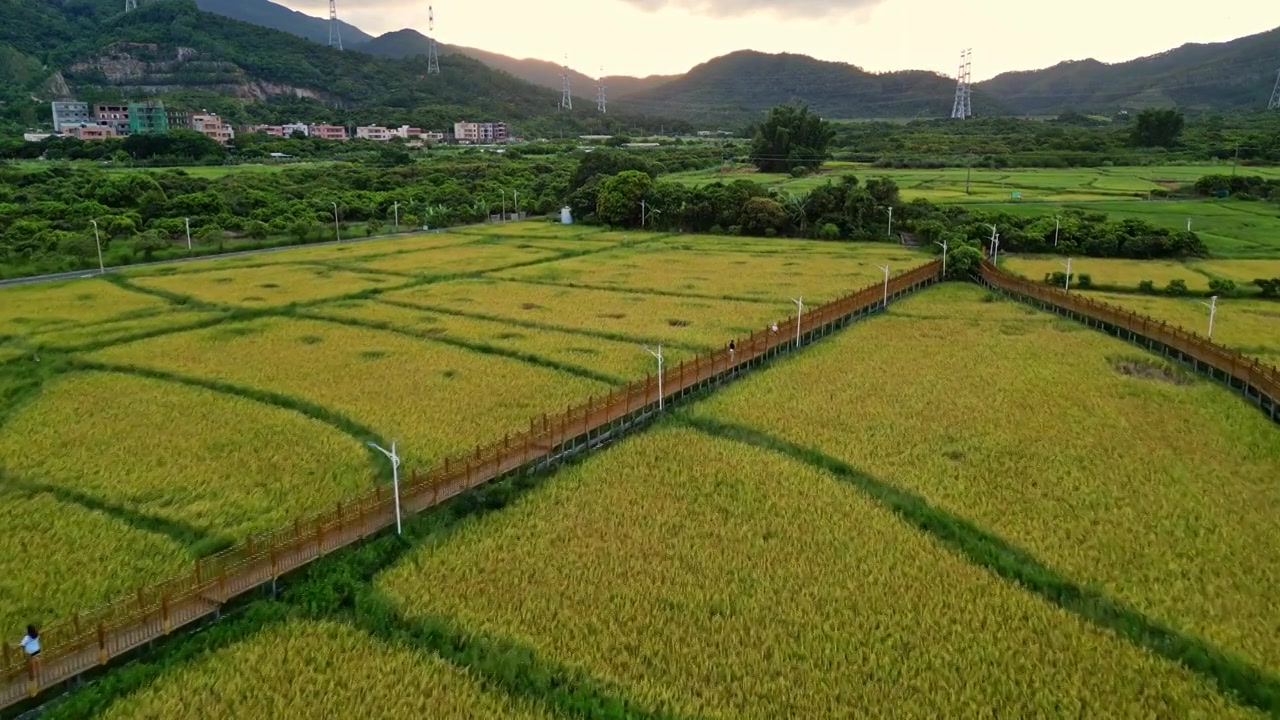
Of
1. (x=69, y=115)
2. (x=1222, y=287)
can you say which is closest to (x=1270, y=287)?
(x=1222, y=287)

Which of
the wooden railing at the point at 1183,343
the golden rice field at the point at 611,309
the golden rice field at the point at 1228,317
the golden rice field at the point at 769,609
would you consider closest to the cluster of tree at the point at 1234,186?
the golden rice field at the point at 1228,317

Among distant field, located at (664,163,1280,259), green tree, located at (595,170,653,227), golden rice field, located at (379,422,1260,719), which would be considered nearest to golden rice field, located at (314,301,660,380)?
golden rice field, located at (379,422,1260,719)

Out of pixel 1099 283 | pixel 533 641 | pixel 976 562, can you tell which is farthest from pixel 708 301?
pixel 533 641

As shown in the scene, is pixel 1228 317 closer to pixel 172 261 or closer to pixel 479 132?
pixel 172 261

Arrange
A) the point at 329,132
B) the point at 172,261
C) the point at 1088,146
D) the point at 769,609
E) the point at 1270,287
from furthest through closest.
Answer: the point at 329,132 → the point at 1088,146 → the point at 172,261 → the point at 1270,287 → the point at 769,609

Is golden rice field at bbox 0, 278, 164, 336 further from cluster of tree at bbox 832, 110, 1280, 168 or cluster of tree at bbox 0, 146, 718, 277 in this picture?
cluster of tree at bbox 832, 110, 1280, 168

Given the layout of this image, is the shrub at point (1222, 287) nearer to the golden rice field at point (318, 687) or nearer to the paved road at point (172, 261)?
the golden rice field at point (318, 687)

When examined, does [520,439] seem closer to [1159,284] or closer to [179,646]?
[179,646]


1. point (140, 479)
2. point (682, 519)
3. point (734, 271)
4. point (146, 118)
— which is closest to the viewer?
point (682, 519)
